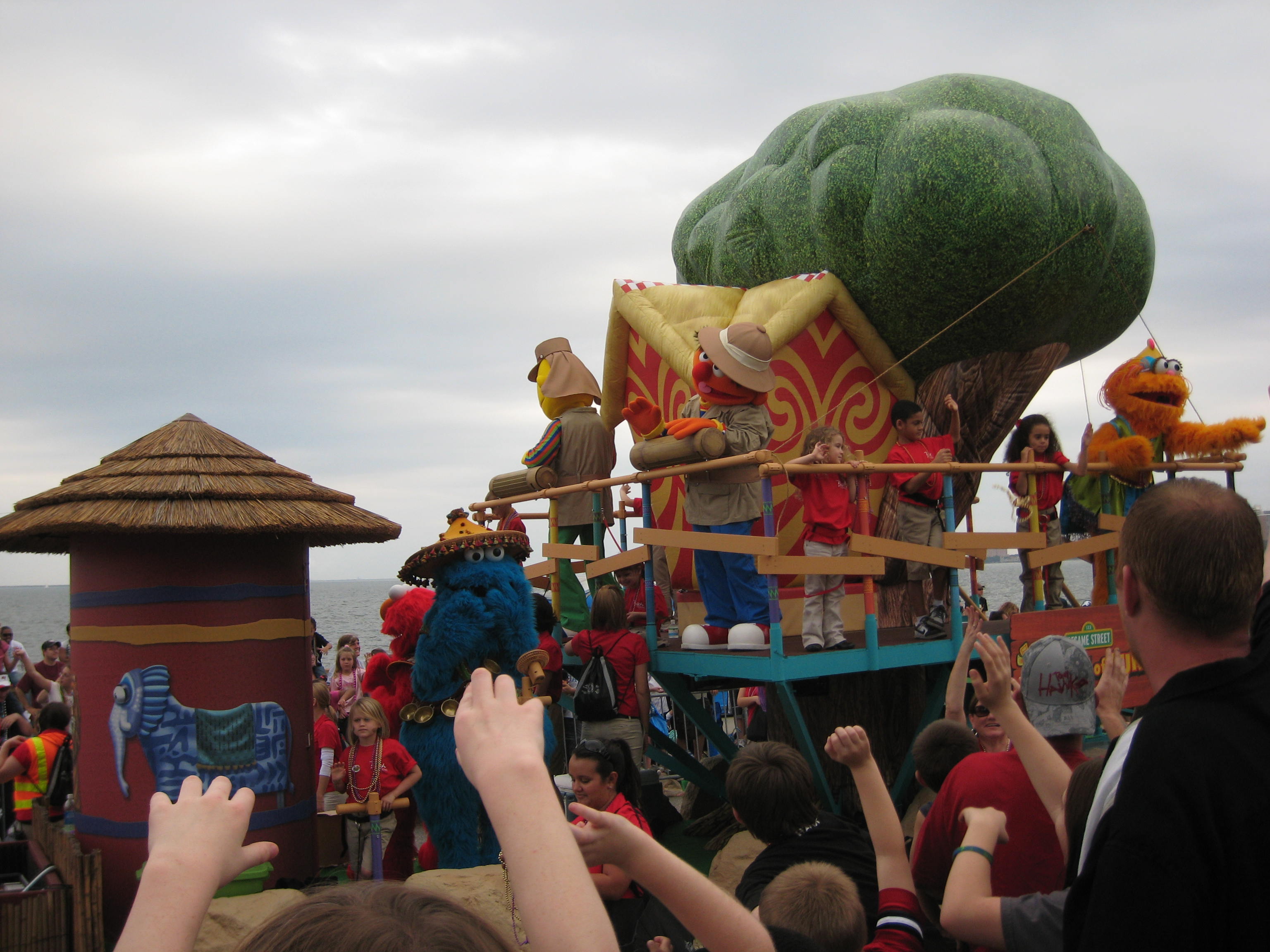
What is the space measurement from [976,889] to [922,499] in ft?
15.8

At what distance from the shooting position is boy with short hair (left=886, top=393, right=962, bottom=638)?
6.80 m

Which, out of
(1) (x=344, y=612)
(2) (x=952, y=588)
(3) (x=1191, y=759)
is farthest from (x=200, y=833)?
(1) (x=344, y=612)

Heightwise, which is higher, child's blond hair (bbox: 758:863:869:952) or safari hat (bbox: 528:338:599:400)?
safari hat (bbox: 528:338:599:400)

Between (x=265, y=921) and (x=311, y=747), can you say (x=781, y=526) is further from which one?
(x=265, y=921)

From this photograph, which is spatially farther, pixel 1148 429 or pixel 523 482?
pixel 523 482

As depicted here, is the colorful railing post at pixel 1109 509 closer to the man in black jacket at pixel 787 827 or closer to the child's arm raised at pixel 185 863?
the man in black jacket at pixel 787 827

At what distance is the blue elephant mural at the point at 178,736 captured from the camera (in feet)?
19.3

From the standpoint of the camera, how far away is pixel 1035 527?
24.0 ft

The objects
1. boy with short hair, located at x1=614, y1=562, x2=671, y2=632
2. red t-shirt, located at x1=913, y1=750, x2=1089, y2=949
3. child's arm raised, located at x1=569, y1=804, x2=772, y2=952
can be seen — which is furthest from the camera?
boy with short hair, located at x1=614, y1=562, x2=671, y2=632

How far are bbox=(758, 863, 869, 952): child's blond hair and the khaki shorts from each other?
481 centimetres

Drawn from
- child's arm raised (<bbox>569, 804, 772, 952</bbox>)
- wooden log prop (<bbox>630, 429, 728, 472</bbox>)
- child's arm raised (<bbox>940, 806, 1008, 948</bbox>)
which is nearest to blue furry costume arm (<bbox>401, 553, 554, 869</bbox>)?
wooden log prop (<bbox>630, 429, 728, 472</bbox>)

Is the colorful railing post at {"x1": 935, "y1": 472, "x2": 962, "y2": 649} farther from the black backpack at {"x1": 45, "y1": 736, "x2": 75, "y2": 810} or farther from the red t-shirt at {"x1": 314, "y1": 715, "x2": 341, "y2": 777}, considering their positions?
the black backpack at {"x1": 45, "y1": 736, "x2": 75, "y2": 810}

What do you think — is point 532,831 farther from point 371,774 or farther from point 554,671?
point 554,671

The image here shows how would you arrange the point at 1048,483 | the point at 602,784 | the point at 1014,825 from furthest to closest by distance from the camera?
the point at 1048,483 → the point at 602,784 → the point at 1014,825
